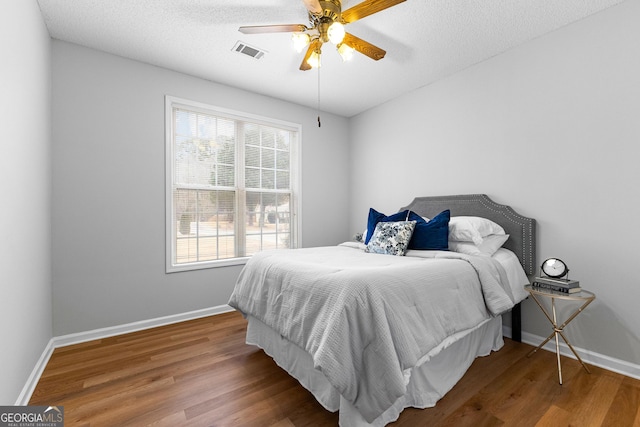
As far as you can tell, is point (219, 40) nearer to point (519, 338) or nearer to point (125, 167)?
point (125, 167)

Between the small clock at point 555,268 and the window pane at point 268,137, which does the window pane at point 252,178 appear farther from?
the small clock at point 555,268

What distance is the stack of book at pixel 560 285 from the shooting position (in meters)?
1.94

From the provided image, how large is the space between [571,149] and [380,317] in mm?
2192

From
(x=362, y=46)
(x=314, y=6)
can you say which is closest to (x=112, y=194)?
(x=314, y=6)

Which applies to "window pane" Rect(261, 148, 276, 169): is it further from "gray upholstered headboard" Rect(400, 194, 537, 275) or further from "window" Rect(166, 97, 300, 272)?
"gray upholstered headboard" Rect(400, 194, 537, 275)

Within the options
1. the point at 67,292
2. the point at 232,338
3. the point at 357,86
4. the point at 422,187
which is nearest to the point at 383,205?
the point at 422,187

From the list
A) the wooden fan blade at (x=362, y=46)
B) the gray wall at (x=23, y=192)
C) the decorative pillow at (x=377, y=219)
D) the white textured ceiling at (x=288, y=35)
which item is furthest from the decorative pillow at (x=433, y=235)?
the gray wall at (x=23, y=192)

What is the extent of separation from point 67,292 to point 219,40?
2608 millimetres

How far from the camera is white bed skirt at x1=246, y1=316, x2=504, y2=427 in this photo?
1490 mm

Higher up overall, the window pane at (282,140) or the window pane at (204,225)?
the window pane at (282,140)

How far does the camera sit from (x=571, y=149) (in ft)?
7.48

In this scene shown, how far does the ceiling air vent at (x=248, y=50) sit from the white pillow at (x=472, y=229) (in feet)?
7.88

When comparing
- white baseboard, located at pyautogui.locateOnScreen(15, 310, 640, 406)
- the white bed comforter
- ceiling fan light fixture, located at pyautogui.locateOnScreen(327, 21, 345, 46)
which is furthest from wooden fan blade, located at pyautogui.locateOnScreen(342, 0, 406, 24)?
white baseboard, located at pyautogui.locateOnScreen(15, 310, 640, 406)

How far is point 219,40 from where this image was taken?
2.52 m
